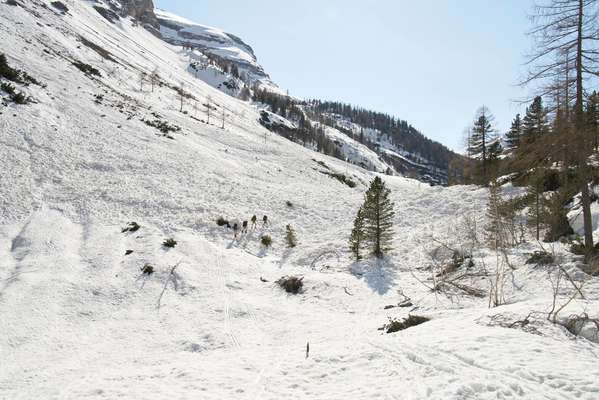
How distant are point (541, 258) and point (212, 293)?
46.1 feet

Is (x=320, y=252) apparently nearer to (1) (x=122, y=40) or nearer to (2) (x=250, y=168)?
(2) (x=250, y=168)

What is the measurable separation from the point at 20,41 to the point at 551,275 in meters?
61.7

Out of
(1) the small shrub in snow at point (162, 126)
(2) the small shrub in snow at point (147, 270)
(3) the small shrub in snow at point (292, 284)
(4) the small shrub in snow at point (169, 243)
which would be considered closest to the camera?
(2) the small shrub in snow at point (147, 270)

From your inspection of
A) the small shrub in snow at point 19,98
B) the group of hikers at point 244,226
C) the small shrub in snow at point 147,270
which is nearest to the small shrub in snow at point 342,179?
the group of hikers at point 244,226

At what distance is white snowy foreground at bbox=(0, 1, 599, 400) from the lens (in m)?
7.38

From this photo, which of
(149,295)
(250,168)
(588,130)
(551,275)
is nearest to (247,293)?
(149,295)

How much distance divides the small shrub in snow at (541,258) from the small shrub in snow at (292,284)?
1016 cm

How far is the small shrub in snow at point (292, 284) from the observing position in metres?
16.8

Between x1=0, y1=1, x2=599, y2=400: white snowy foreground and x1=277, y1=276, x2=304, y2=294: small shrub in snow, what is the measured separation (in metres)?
0.43

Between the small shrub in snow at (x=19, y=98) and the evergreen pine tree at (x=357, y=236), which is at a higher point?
the small shrub in snow at (x=19, y=98)

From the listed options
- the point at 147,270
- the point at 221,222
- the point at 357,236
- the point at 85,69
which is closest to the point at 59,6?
the point at 85,69

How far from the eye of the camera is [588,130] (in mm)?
12500

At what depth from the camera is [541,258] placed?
14531 millimetres

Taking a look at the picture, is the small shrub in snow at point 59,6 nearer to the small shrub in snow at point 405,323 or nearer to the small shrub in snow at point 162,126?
the small shrub in snow at point 162,126
